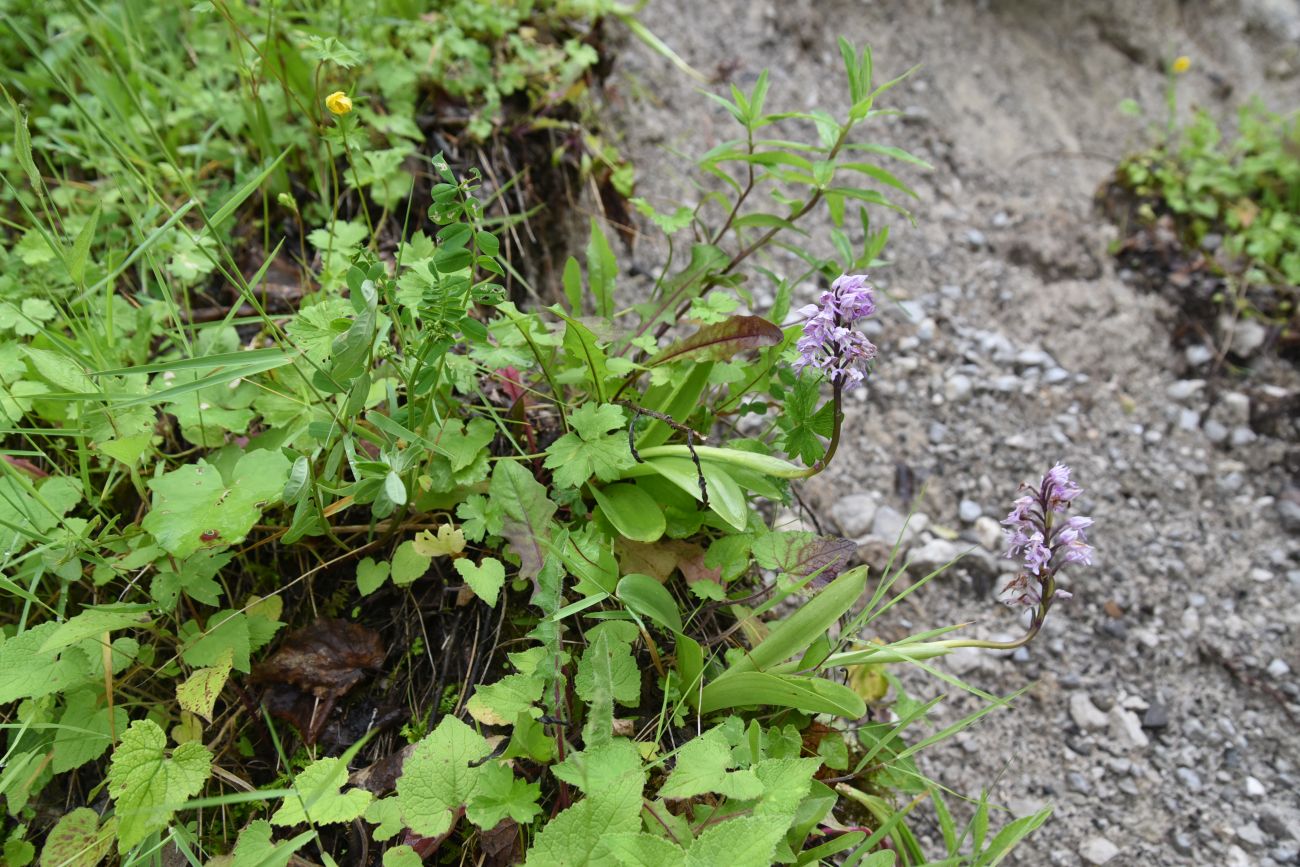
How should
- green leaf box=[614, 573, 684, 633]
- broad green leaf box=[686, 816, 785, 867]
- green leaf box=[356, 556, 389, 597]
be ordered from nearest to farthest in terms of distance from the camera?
1. broad green leaf box=[686, 816, 785, 867]
2. green leaf box=[614, 573, 684, 633]
3. green leaf box=[356, 556, 389, 597]

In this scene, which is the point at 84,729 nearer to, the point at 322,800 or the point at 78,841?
the point at 78,841

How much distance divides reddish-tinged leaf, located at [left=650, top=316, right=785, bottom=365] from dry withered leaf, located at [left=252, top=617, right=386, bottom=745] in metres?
0.78

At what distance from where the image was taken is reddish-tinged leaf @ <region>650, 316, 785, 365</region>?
5.13 ft

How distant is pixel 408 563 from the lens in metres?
1.50

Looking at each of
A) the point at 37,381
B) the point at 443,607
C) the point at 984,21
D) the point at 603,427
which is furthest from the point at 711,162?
the point at 984,21

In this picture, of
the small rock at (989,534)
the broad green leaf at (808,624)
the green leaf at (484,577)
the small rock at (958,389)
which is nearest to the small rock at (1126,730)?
the small rock at (989,534)

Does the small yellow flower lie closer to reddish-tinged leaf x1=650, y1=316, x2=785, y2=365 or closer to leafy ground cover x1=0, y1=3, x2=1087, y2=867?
leafy ground cover x1=0, y1=3, x2=1087, y2=867

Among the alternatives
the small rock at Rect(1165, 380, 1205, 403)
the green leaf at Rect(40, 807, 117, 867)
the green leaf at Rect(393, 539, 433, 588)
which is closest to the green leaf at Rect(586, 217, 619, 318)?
the green leaf at Rect(393, 539, 433, 588)

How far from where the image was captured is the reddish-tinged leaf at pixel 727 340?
1.56 m

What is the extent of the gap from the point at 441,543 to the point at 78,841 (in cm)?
69

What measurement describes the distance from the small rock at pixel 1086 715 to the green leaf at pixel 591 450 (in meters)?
1.45

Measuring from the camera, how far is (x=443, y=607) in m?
1.61

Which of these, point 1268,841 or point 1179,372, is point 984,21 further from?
point 1268,841

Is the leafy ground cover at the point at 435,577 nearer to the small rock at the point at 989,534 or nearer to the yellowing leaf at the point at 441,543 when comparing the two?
the yellowing leaf at the point at 441,543
